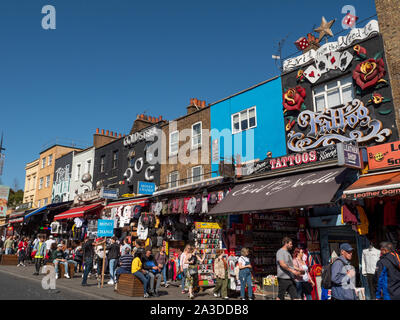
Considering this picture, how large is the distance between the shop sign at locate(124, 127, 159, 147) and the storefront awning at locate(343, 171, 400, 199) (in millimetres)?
16186

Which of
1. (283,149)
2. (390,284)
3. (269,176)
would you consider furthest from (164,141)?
(390,284)

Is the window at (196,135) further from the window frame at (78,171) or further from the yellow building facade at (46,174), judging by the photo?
the yellow building facade at (46,174)

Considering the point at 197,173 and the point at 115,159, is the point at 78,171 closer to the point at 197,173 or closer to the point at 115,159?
the point at 115,159

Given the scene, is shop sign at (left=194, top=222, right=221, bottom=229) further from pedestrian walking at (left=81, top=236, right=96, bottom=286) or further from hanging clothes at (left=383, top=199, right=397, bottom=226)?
hanging clothes at (left=383, top=199, right=397, bottom=226)

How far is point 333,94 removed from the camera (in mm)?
14805

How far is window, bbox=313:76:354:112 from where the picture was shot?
46.8 ft

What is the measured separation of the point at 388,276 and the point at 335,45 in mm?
11831

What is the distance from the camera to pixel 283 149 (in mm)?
16047

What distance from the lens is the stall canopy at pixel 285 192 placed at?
10391 mm

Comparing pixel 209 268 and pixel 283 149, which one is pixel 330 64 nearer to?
pixel 283 149

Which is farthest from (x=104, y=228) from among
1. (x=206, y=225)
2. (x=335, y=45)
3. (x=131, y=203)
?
(x=335, y=45)

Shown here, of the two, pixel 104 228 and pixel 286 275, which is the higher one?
pixel 104 228

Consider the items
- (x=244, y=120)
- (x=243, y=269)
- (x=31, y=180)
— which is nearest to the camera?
(x=243, y=269)

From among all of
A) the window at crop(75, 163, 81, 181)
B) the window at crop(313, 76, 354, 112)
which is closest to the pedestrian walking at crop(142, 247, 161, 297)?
the window at crop(313, 76, 354, 112)
